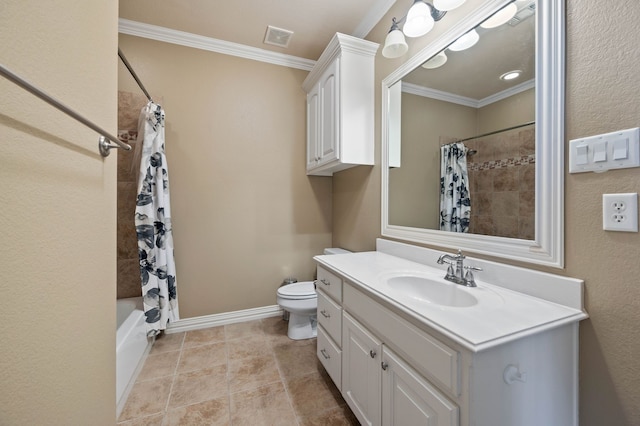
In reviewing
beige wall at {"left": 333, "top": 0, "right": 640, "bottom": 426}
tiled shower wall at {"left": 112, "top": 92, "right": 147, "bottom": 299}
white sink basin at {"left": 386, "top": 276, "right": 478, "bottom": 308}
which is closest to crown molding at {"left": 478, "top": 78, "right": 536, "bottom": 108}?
beige wall at {"left": 333, "top": 0, "right": 640, "bottom": 426}

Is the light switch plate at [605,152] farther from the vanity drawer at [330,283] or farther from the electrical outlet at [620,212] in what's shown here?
the vanity drawer at [330,283]

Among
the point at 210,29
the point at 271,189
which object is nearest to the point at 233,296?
the point at 271,189

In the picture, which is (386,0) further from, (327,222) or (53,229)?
(53,229)

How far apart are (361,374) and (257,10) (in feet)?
8.29

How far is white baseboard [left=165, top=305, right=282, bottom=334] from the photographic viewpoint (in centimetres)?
218

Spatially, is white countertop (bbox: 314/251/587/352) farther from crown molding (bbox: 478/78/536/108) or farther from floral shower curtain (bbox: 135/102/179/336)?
floral shower curtain (bbox: 135/102/179/336)

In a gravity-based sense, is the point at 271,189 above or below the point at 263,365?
above

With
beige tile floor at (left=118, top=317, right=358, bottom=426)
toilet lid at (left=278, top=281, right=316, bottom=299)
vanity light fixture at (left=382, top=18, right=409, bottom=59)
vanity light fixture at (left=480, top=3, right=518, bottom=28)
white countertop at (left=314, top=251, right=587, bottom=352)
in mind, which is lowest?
beige tile floor at (left=118, top=317, right=358, bottom=426)

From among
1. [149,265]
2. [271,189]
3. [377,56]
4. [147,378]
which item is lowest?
[147,378]

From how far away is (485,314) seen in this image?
0.79m

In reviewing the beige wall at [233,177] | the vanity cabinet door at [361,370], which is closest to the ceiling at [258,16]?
the beige wall at [233,177]

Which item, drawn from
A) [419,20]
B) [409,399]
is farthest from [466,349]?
[419,20]

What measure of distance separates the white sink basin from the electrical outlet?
→ 47 centimetres

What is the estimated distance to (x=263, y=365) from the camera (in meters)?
1.73
